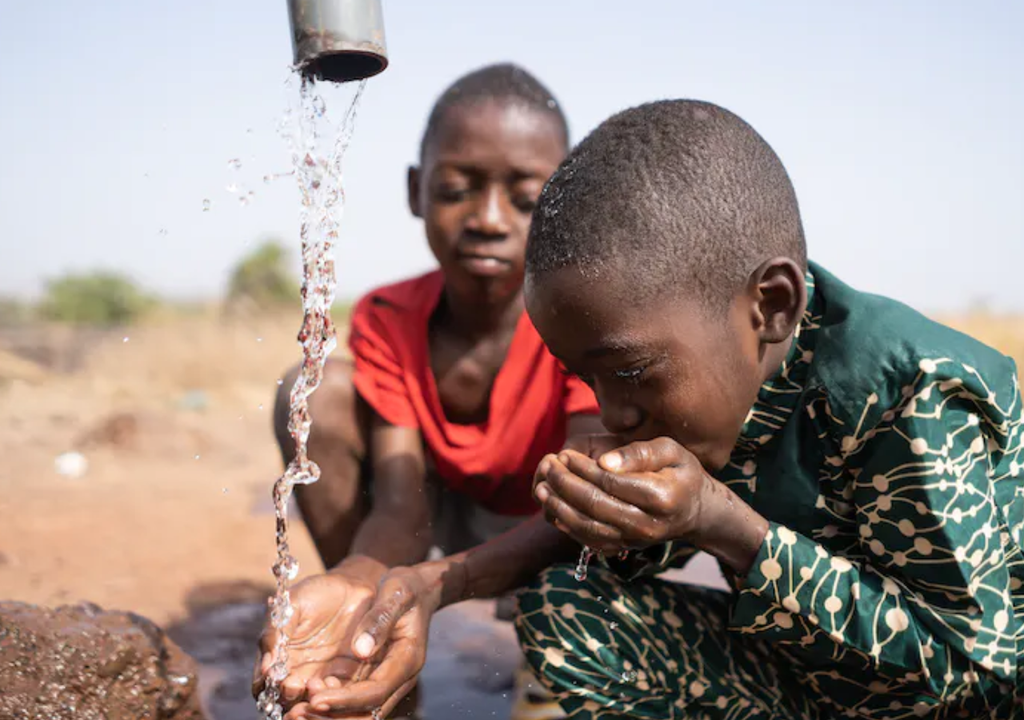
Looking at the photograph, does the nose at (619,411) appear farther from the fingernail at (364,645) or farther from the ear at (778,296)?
the fingernail at (364,645)

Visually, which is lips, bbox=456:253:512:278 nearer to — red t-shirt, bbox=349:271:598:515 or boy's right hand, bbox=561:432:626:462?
red t-shirt, bbox=349:271:598:515

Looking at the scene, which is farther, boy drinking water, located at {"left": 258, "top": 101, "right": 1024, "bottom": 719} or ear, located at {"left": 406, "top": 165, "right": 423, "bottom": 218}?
ear, located at {"left": 406, "top": 165, "right": 423, "bottom": 218}

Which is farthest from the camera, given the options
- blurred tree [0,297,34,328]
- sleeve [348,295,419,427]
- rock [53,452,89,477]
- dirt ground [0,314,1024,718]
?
blurred tree [0,297,34,328]

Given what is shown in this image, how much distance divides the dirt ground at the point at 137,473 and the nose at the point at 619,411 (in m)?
1.28

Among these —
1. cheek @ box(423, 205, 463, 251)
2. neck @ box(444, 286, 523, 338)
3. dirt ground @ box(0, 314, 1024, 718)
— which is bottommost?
dirt ground @ box(0, 314, 1024, 718)

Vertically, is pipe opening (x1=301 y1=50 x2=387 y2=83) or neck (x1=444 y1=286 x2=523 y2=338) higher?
pipe opening (x1=301 y1=50 x2=387 y2=83)

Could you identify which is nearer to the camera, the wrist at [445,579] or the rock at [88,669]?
the rock at [88,669]

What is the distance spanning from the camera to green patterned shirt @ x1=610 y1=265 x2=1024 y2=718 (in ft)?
5.53

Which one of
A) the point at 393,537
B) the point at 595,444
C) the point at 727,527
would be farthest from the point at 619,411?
the point at 393,537

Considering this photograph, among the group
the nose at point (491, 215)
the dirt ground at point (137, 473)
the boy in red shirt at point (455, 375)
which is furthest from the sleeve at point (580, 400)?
the dirt ground at point (137, 473)

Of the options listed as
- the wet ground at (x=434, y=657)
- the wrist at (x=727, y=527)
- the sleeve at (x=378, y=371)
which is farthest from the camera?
the sleeve at (x=378, y=371)

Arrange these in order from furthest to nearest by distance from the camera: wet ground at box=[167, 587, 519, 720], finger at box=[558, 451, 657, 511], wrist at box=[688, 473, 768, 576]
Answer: wet ground at box=[167, 587, 519, 720], wrist at box=[688, 473, 768, 576], finger at box=[558, 451, 657, 511]

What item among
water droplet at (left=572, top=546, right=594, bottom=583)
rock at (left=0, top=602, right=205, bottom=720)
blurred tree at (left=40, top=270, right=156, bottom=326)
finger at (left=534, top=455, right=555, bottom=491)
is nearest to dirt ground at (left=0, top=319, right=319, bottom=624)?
rock at (left=0, top=602, right=205, bottom=720)

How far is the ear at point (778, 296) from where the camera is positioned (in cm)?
180
